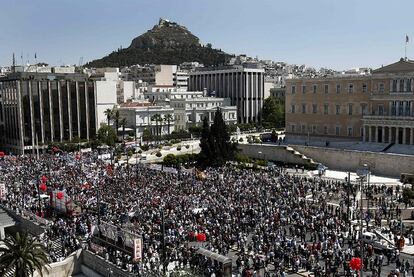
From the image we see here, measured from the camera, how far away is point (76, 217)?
34.2 metres

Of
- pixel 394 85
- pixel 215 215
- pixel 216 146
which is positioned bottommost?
pixel 215 215

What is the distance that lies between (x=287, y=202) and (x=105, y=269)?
14.6m

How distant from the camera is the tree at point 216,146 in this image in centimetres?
5616

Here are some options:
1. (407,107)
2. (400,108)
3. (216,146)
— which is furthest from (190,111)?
(407,107)

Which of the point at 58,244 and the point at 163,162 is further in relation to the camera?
the point at 163,162

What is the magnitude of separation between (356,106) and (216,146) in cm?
2060

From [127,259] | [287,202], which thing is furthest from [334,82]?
[127,259]

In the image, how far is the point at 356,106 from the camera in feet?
204

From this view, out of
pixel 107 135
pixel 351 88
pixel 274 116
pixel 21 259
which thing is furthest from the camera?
pixel 274 116

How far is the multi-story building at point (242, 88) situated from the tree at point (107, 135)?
143ft

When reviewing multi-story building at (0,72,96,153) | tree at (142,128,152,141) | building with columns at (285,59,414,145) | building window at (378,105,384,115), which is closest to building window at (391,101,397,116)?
building with columns at (285,59,414,145)

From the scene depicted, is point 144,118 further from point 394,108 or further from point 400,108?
point 400,108

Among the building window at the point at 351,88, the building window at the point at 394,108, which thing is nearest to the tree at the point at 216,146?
the building window at the point at 351,88

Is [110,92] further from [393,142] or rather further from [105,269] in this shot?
[105,269]
